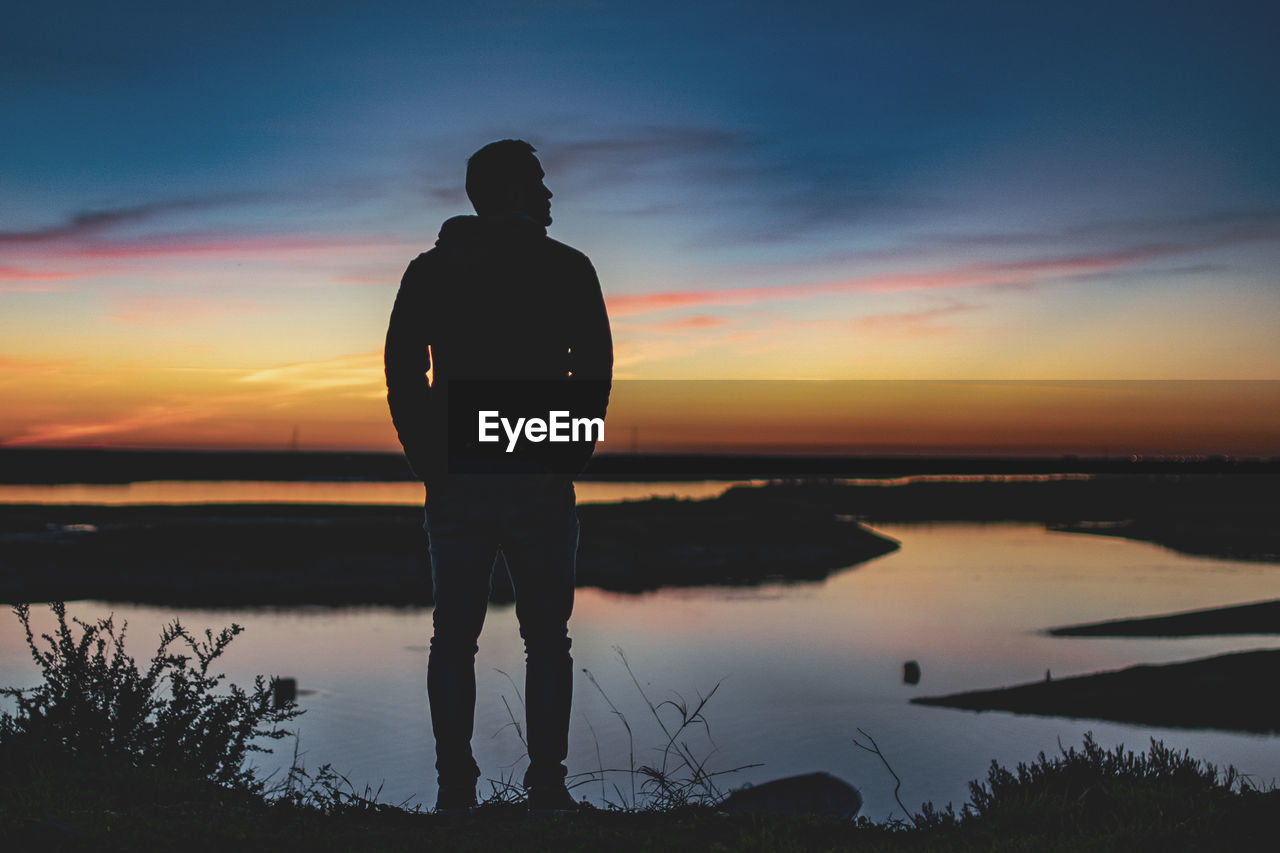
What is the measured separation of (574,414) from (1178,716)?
Result: 24.4 metres

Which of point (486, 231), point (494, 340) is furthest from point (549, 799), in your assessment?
point (486, 231)

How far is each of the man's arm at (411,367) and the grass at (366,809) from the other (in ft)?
5.47

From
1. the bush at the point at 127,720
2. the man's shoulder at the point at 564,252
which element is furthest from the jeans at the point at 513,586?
the bush at the point at 127,720

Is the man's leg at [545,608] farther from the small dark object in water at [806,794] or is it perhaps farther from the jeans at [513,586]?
the small dark object in water at [806,794]

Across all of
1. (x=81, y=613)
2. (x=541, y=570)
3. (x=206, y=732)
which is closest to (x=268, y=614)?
(x=81, y=613)

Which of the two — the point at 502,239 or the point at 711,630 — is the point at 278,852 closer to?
the point at 502,239

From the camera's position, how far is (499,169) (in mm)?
5406

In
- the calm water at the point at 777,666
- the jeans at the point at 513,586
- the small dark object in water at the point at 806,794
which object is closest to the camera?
the jeans at the point at 513,586

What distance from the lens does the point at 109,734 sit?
21.5ft

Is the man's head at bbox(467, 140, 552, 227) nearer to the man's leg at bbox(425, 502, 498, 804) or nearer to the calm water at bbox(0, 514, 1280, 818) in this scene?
the man's leg at bbox(425, 502, 498, 804)

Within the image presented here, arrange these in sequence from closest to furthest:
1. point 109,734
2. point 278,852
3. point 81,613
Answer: point 278,852 < point 109,734 < point 81,613

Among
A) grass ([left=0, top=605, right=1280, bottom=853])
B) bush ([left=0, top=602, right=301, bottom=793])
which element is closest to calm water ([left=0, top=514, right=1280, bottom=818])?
bush ([left=0, top=602, right=301, bottom=793])

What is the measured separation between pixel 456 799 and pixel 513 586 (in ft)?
3.40

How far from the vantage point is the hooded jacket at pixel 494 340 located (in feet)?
17.3
